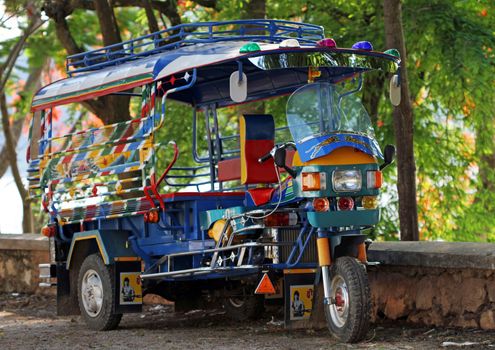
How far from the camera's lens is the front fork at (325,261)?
9.20 m

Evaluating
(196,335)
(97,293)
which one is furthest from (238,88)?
(97,293)

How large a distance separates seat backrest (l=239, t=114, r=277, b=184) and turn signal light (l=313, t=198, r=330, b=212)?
1.22 metres

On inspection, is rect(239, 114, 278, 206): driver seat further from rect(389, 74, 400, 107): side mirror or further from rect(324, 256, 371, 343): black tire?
rect(324, 256, 371, 343): black tire

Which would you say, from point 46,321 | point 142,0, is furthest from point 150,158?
point 142,0

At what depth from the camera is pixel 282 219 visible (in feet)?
31.7

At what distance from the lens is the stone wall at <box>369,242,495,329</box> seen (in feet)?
31.2

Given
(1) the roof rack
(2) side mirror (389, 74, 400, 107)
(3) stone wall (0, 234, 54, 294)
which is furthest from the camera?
(3) stone wall (0, 234, 54, 294)

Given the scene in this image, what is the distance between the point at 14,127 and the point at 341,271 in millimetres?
17860

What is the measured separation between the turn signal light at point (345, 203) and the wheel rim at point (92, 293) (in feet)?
9.57

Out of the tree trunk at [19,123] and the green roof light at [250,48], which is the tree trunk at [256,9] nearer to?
the green roof light at [250,48]

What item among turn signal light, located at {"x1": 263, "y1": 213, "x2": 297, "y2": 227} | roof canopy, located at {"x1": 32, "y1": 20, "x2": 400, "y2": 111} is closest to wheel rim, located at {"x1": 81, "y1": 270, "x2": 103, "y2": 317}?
roof canopy, located at {"x1": 32, "y1": 20, "x2": 400, "y2": 111}

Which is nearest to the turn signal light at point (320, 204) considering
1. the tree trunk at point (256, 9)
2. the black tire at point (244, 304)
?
the black tire at point (244, 304)

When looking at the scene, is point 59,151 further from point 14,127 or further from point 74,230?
point 14,127

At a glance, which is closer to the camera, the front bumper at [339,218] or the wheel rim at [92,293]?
the front bumper at [339,218]
